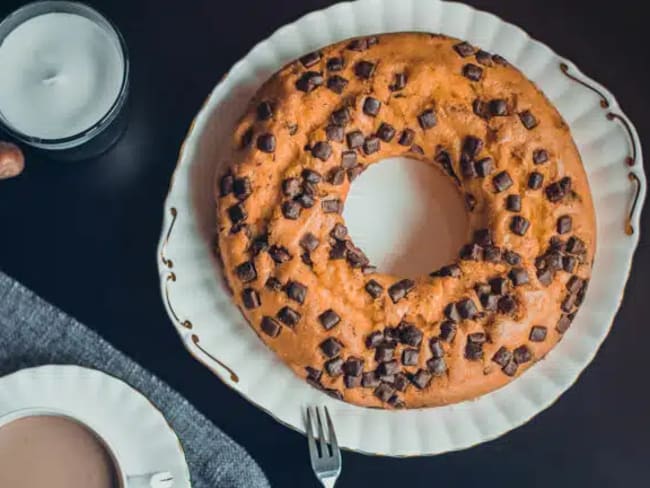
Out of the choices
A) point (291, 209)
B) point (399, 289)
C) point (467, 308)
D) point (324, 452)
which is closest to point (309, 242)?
point (291, 209)

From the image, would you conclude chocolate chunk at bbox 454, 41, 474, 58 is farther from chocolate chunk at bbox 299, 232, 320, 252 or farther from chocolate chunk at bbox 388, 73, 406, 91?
chocolate chunk at bbox 299, 232, 320, 252

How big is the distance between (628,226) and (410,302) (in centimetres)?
40

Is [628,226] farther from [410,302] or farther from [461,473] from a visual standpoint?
[461,473]

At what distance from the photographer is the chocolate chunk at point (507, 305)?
1.65m

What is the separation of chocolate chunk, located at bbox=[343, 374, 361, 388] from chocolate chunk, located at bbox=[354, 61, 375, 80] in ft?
1.55

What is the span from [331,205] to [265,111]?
0.18 m

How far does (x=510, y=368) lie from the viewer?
66.1 inches

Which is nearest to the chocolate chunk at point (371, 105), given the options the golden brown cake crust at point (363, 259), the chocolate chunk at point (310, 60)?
the golden brown cake crust at point (363, 259)

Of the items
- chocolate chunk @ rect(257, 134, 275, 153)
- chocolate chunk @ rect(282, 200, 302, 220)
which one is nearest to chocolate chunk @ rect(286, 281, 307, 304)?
chocolate chunk @ rect(282, 200, 302, 220)

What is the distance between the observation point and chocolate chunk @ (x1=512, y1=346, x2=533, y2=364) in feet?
5.50

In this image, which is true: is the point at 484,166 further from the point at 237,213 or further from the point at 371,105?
the point at 237,213

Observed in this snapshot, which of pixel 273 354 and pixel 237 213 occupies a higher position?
pixel 237 213

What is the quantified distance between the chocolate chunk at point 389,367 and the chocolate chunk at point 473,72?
462 millimetres

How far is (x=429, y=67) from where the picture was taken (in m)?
1.65
